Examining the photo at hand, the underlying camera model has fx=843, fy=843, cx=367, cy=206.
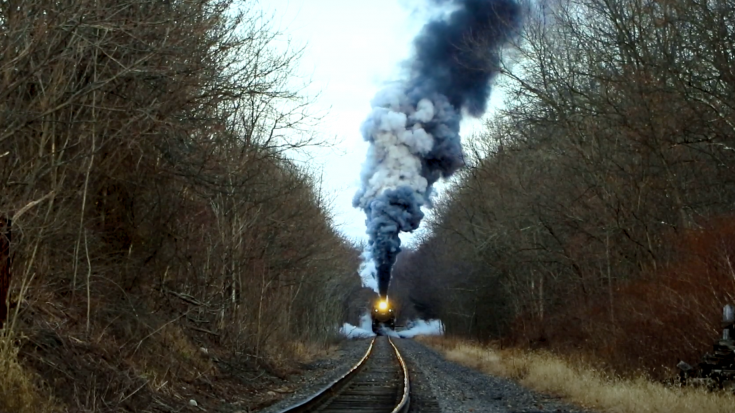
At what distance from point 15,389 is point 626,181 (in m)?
18.6

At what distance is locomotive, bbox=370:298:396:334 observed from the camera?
74.3 metres

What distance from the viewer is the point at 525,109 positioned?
26359mm

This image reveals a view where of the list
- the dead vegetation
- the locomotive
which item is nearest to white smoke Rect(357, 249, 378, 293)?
the locomotive

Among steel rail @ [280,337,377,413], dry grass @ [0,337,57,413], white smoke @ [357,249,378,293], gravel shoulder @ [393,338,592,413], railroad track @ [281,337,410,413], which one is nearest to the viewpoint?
dry grass @ [0,337,57,413]

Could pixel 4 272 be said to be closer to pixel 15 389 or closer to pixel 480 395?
pixel 15 389

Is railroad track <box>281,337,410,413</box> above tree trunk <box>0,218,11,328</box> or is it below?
below

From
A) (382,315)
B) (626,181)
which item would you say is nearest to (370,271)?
(382,315)

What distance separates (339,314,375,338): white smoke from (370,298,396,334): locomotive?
122 inches

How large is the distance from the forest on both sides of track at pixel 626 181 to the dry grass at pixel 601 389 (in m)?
0.99

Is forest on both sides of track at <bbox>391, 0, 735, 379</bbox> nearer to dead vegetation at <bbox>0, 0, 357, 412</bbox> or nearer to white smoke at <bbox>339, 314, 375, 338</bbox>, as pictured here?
dead vegetation at <bbox>0, 0, 357, 412</bbox>

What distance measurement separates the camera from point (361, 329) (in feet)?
328

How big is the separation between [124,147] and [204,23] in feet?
8.01

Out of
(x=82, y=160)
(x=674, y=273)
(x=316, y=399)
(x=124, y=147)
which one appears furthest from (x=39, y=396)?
(x=674, y=273)

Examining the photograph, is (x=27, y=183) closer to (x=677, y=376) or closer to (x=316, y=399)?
(x=316, y=399)
